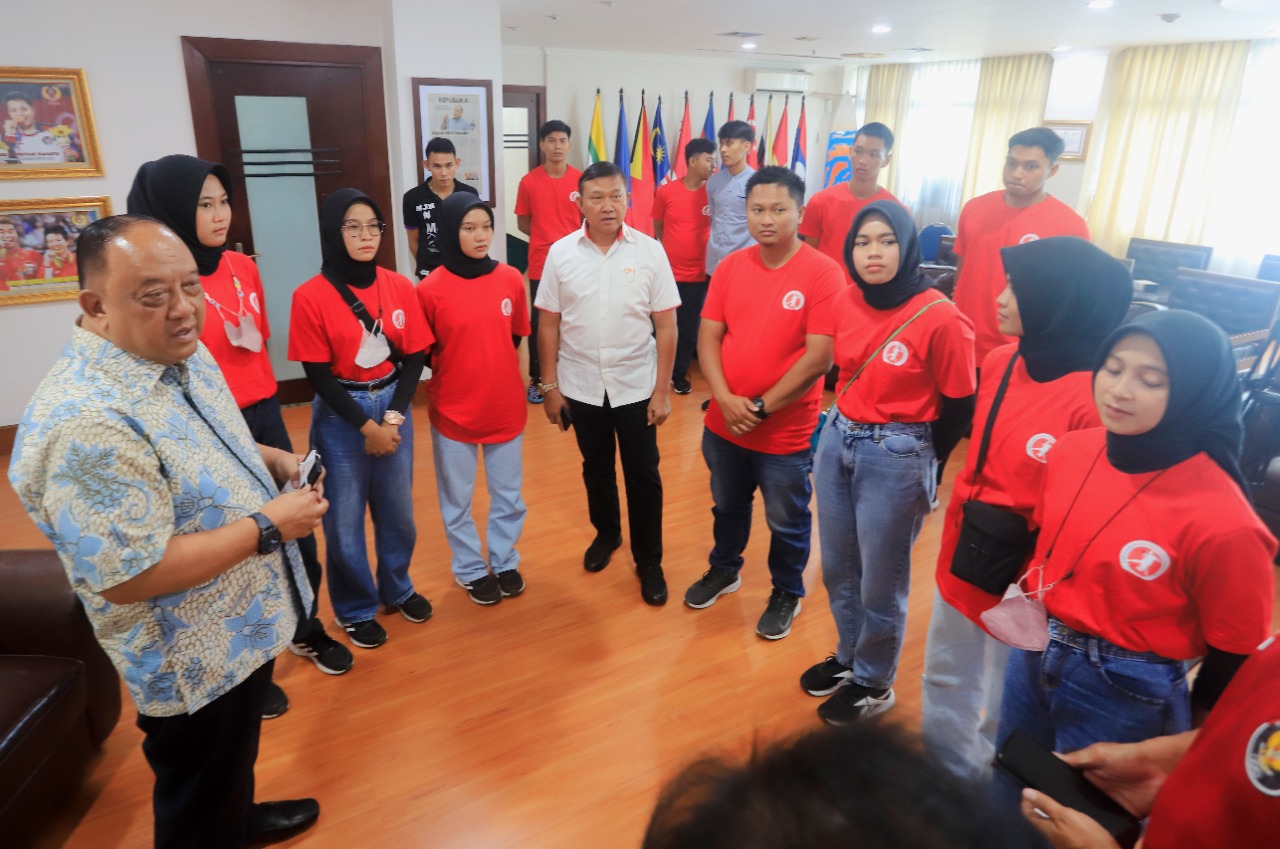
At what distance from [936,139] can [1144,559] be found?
868cm

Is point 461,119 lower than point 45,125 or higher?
higher

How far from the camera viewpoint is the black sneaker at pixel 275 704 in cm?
223

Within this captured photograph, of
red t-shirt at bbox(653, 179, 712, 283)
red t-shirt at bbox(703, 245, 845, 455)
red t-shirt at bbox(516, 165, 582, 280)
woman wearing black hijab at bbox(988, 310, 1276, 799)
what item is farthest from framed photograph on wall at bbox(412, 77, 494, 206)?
woman wearing black hijab at bbox(988, 310, 1276, 799)

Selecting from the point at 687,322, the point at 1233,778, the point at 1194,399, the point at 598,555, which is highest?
the point at 1194,399

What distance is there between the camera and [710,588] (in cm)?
284

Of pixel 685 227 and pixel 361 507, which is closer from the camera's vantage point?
pixel 361 507

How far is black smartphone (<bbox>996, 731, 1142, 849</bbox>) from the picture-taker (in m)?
1.02

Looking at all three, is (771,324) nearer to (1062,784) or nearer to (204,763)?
(1062,784)

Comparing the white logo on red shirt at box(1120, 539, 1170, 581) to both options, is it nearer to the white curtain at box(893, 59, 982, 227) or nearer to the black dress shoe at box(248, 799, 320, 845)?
the black dress shoe at box(248, 799, 320, 845)

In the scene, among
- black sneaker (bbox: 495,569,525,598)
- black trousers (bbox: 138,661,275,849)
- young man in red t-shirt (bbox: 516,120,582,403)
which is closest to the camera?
black trousers (bbox: 138,661,275,849)

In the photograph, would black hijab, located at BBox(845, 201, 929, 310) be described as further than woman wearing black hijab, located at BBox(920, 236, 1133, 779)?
Yes

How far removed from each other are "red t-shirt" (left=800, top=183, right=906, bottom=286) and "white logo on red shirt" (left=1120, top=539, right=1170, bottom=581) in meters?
2.88

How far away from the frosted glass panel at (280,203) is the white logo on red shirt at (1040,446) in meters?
3.94

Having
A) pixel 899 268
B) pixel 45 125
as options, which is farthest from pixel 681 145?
pixel 899 268
